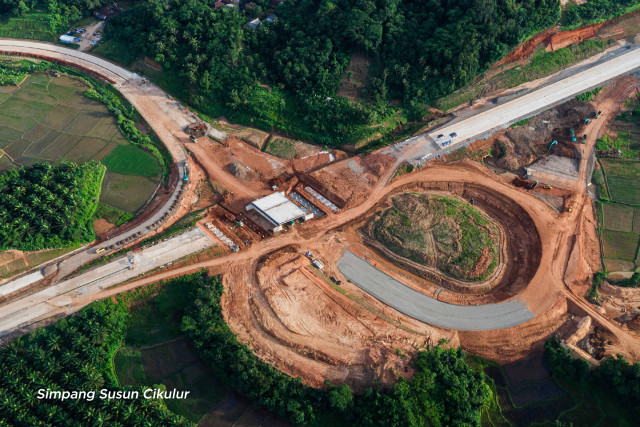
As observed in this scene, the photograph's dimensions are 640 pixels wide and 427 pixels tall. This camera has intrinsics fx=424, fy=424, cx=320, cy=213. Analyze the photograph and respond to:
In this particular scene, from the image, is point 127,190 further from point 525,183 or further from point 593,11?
point 593,11

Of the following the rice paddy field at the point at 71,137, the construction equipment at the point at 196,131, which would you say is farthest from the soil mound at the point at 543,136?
the rice paddy field at the point at 71,137

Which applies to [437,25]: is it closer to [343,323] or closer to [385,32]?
[385,32]

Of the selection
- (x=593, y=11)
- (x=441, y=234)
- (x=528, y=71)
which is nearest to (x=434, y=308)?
(x=441, y=234)

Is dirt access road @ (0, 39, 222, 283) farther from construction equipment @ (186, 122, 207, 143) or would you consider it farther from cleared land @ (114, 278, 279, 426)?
cleared land @ (114, 278, 279, 426)

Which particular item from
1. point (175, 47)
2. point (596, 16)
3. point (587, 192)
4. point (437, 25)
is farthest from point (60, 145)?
point (596, 16)

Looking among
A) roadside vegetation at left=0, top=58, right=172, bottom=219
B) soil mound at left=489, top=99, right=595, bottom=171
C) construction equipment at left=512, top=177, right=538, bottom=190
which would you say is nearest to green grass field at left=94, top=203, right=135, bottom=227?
roadside vegetation at left=0, top=58, right=172, bottom=219
